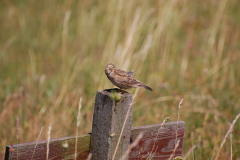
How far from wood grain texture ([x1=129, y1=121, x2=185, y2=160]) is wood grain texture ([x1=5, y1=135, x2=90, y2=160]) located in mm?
349

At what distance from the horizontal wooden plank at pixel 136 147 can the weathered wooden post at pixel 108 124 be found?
3.6 inches

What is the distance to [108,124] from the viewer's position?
6.12 feet

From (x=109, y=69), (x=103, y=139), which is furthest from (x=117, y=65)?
(x=103, y=139)

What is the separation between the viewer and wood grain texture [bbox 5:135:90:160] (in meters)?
1.71

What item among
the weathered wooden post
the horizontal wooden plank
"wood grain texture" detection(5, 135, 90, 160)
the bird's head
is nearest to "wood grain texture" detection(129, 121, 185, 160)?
the horizontal wooden plank

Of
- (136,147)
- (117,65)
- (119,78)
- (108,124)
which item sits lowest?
(136,147)

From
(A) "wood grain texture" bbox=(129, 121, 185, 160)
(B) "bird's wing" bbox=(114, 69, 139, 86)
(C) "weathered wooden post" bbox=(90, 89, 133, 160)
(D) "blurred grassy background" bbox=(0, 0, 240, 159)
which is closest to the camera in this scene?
(C) "weathered wooden post" bbox=(90, 89, 133, 160)

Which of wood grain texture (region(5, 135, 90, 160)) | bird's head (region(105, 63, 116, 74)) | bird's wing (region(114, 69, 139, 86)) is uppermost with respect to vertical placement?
bird's head (region(105, 63, 116, 74))

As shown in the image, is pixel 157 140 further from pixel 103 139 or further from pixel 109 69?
pixel 109 69

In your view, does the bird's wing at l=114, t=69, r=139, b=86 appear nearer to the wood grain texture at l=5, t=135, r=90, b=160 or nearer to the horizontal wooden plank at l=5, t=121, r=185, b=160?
the horizontal wooden plank at l=5, t=121, r=185, b=160

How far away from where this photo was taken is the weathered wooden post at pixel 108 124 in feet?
6.10

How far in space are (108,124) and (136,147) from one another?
37 centimetres

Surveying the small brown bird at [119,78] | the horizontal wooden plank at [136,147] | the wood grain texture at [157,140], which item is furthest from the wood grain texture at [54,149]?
the small brown bird at [119,78]

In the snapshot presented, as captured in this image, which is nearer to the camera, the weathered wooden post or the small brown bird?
the weathered wooden post
